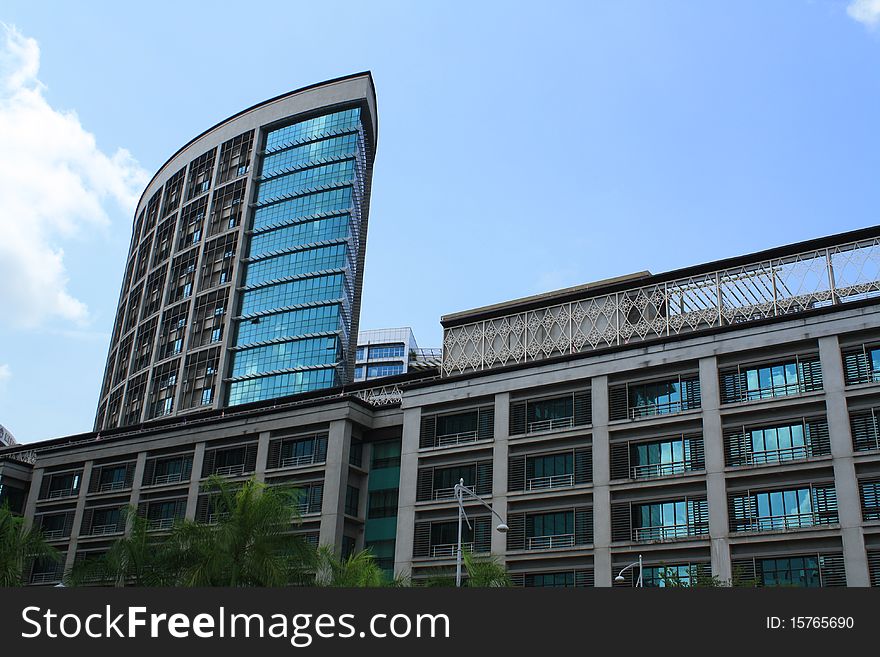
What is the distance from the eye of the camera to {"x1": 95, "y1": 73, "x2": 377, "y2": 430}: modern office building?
334 ft

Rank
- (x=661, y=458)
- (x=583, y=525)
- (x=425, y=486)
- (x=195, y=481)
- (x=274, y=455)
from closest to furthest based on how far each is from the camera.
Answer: (x=661, y=458)
(x=583, y=525)
(x=425, y=486)
(x=274, y=455)
(x=195, y=481)

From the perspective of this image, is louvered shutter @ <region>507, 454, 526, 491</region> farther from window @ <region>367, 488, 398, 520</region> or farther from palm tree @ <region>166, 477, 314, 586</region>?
palm tree @ <region>166, 477, 314, 586</region>

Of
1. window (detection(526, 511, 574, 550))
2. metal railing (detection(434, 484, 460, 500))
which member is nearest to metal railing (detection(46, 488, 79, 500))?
metal railing (detection(434, 484, 460, 500))

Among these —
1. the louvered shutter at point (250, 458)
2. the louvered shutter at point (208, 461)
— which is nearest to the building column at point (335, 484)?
the louvered shutter at point (250, 458)

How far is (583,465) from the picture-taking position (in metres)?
56.9

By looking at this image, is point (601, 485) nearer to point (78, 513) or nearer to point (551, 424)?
point (551, 424)

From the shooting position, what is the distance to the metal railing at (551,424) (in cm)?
5869

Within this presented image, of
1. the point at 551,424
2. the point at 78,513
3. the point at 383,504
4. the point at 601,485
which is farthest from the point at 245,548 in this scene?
the point at 78,513

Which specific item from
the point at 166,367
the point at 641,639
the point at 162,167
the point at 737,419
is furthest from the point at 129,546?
the point at 162,167

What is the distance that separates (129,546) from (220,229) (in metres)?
70.1

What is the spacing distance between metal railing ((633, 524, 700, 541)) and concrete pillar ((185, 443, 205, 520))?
3168 centimetres

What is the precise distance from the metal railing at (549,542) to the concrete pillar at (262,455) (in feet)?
65.7

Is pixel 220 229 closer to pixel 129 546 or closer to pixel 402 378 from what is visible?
pixel 402 378

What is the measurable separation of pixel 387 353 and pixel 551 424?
4682 inches
